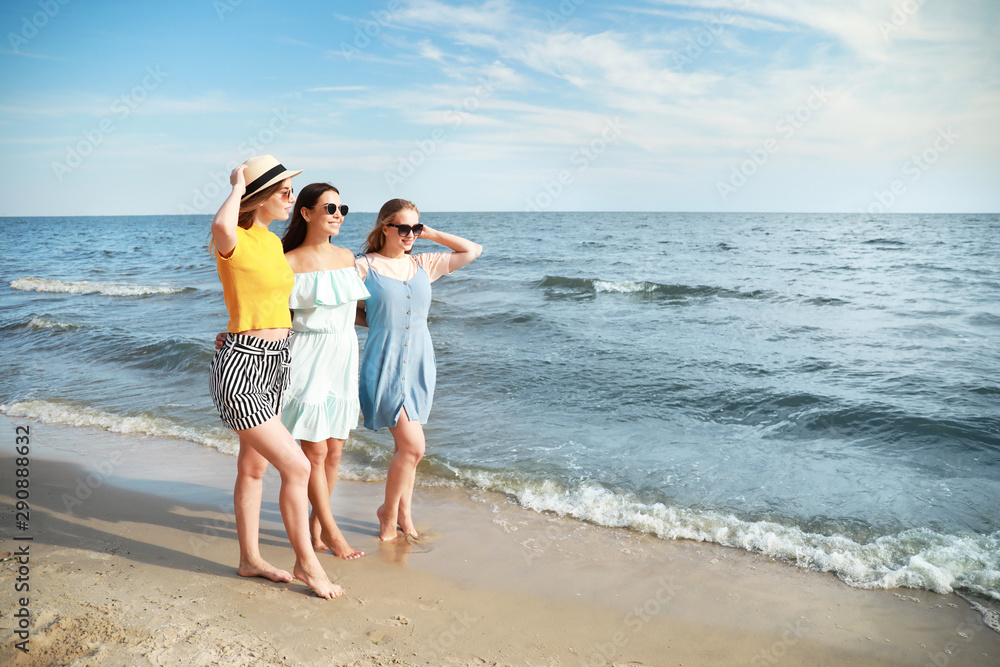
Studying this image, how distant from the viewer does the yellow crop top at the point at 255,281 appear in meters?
3.03

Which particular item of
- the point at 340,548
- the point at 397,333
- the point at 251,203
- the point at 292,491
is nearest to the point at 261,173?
the point at 251,203

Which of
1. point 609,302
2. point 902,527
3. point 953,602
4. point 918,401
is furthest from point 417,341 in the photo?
point 609,302

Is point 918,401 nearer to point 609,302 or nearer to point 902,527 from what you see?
point 902,527

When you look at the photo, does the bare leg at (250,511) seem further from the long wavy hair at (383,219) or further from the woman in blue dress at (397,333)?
the long wavy hair at (383,219)

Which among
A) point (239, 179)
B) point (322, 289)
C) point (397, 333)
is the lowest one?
point (397, 333)

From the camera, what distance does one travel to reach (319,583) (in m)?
3.41

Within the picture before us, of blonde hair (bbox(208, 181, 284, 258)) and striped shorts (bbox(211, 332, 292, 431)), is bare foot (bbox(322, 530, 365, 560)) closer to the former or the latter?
striped shorts (bbox(211, 332, 292, 431))

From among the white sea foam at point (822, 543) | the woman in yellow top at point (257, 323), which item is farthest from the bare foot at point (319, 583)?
the white sea foam at point (822, 543)

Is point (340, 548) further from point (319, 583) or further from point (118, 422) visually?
point (118, 422)

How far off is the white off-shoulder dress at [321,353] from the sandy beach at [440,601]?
898 mm

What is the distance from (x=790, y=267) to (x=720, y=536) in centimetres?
2158

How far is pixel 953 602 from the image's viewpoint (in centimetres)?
386

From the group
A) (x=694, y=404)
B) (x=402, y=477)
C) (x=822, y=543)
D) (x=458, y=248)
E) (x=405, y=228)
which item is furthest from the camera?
(x=694, y=404)

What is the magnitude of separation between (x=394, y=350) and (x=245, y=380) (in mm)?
1016
